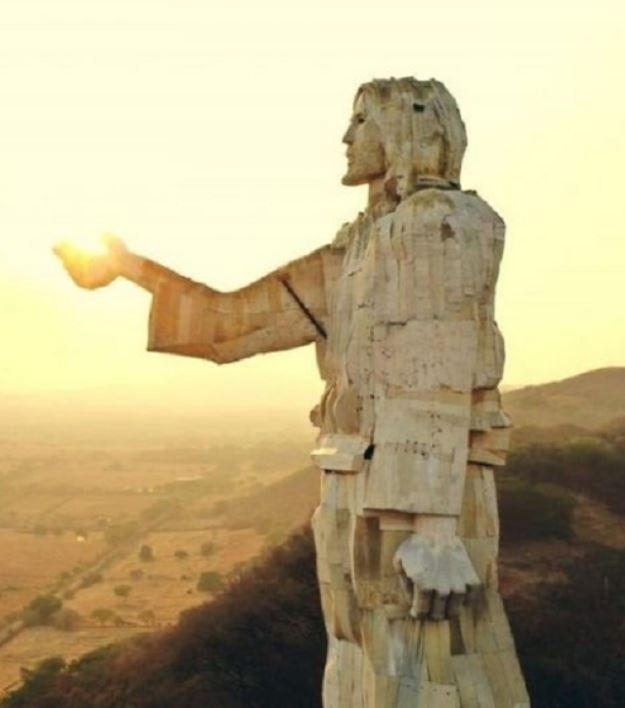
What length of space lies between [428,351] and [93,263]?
2424 millimetres

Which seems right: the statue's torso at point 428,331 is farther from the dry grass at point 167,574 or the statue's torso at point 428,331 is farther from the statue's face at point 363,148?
the dry grass at point 167,574

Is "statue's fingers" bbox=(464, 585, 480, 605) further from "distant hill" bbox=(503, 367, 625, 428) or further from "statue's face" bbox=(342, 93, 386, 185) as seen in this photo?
"distant hill" bbox=(503, 367, 625, 428)

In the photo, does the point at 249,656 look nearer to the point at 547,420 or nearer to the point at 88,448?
the point at 547,420

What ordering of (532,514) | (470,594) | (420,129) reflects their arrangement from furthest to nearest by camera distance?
(532,514), (420,129), (470,594)

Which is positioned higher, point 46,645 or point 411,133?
point 411,133

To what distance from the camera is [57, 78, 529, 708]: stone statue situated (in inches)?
222

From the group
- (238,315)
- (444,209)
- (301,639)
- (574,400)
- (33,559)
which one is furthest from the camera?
(33,559)

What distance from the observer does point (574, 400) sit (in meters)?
57.3

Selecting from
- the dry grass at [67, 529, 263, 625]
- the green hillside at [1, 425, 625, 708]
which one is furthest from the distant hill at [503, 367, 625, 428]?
the green hillside at [1, 425, 625, 708]

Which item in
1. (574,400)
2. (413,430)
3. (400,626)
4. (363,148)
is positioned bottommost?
(400,626)

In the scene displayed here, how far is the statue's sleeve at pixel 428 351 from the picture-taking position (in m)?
5.62

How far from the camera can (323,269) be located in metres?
6.64

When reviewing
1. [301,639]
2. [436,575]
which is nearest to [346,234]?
[436,575]

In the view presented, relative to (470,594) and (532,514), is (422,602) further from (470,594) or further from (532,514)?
(532,514)
